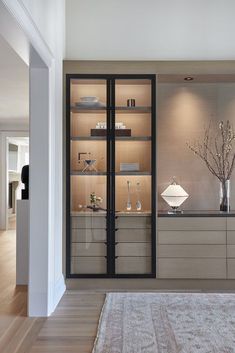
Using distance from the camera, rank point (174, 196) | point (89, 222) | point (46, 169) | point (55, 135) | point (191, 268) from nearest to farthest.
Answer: point (46, 169) < point (55, 135) < point (191, 268) < point (89, 222) < point (174, 196)

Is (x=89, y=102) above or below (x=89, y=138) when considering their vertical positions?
above

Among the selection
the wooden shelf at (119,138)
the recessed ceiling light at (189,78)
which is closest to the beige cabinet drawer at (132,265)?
the wooden shelf at (119,138)

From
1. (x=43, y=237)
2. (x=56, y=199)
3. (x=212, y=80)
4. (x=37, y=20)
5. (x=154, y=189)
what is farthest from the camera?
(x=212, y=80)

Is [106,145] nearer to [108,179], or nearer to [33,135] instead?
[108,179]

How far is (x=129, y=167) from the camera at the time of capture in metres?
4.77

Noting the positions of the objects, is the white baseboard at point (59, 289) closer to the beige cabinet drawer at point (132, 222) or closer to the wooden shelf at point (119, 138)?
the beige cabinet drawer at point (132, 222)

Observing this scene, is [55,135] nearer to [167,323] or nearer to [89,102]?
[89,102]

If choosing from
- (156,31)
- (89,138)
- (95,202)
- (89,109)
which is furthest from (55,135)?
(156,31)

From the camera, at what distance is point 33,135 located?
3.86 metres

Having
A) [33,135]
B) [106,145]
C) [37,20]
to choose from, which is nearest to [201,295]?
[106,145]

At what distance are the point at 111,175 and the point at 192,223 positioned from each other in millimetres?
1039

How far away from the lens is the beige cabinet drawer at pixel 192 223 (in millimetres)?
4605

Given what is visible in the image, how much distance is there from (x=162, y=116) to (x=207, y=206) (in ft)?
4.09

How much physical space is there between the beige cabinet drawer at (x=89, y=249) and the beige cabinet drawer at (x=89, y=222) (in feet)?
0.66
